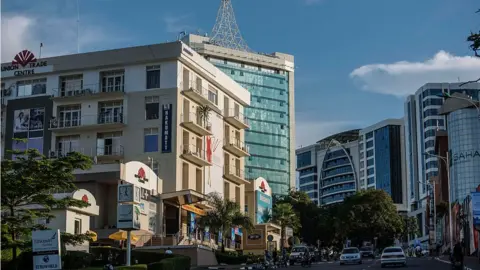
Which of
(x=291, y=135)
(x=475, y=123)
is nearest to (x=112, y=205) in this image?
(x=475, y=123)

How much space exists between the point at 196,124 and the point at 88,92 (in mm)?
11336

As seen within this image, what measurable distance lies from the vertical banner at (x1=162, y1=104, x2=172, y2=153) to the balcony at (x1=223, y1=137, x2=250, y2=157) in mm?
13729

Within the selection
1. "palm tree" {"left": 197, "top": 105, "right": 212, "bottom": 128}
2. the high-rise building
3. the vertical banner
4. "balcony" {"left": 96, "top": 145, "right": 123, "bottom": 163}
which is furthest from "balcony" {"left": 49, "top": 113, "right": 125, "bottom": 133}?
the high-rise building

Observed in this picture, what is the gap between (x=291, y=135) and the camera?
163m

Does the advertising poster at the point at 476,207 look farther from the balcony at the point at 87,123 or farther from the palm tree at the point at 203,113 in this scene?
the balcony at the point at 87,123

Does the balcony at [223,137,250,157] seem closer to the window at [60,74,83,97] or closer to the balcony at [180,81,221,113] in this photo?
the balcony at [180,81,221,113]

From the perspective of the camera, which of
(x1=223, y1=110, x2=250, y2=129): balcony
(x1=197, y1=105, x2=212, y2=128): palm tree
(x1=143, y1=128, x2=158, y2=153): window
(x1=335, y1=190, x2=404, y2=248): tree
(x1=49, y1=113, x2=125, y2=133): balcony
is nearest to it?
(x1=143, y1=128, x2=158, y2=153): window

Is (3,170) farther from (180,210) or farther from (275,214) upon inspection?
(275,214)

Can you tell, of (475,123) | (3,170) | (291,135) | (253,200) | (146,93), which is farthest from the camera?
(291,135)

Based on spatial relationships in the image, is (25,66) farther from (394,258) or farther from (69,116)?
(394,258)

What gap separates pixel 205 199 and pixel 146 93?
11.8m

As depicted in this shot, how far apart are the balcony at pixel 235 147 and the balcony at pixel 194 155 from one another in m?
7.23

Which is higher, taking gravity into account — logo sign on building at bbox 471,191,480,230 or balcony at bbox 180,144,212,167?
balcony at bbox 180,144,212,167

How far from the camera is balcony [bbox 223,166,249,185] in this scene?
80.8 m
